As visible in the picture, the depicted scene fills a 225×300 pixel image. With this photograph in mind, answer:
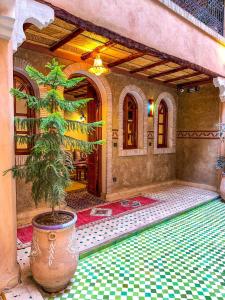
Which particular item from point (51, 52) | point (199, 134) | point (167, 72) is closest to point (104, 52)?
point (51, 52)

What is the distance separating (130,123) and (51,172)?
467 centimetres

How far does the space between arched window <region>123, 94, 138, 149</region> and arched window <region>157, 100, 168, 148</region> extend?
3.97 ft

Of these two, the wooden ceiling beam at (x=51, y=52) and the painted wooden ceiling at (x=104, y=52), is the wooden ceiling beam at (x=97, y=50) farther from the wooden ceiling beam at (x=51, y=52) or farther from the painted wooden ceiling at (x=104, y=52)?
the wooden ceiling beam at (x=51, y=52)

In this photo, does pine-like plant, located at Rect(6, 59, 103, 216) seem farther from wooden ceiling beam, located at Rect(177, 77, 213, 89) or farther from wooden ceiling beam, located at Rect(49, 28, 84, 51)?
wooden ceiling beam, located at Rect(177, 77, 213, 89)

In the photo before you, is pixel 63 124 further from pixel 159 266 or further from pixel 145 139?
Answer: pixel 145 139

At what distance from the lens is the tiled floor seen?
11.2 feet

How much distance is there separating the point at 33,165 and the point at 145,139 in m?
4.85

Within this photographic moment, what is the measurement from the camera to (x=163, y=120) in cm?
784

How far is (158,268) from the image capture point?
3080 mm

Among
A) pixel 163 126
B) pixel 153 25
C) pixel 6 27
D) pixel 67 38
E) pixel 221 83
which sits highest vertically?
pixel 153 25

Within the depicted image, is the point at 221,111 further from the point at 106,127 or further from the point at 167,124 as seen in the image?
the point at 106,127

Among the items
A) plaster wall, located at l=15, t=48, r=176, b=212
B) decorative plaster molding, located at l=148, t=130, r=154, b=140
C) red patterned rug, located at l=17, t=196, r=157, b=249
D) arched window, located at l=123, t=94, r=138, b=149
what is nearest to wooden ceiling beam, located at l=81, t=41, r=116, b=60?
plaster wall, located at l=15, t=48, r=176, b=212

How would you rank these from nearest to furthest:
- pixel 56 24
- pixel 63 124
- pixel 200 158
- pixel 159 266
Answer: pixel 63 124 < pixel 159 266 < pixel 56 24 < pixel 200 158

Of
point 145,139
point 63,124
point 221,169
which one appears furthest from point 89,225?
point 221,169
